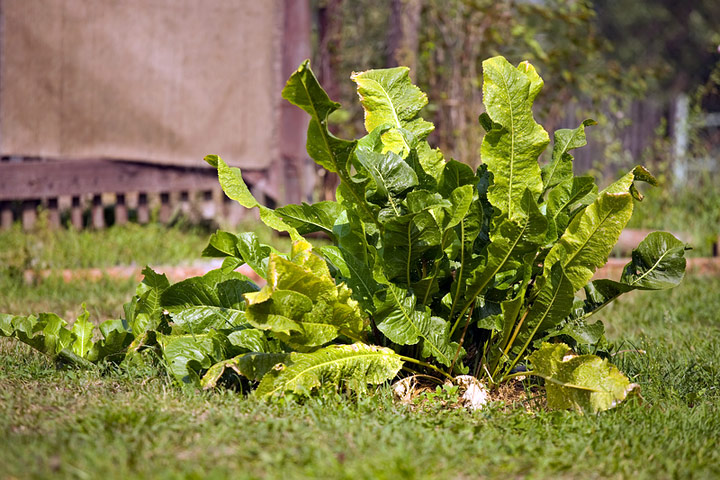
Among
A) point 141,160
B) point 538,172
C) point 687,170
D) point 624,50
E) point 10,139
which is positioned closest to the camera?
point 538,172

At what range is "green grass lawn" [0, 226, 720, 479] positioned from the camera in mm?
1716

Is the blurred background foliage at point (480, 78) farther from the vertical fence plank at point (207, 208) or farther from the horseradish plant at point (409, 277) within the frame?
the horseradish plant at point (409, 277)

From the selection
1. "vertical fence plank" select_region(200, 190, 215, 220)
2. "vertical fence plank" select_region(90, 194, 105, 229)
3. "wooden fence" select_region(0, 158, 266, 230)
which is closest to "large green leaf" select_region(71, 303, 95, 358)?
"wooden fence" select_region(0, 158, 266, 230)

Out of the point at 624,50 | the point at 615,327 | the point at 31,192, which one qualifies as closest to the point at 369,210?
the point at 615,327

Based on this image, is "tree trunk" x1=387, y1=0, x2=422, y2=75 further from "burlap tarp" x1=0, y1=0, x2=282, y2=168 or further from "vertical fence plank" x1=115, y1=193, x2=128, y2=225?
"vertical fence plank" x1=115, y1=193, x2=128, y2=225

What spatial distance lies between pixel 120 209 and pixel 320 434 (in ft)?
15.2

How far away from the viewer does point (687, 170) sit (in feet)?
25.5

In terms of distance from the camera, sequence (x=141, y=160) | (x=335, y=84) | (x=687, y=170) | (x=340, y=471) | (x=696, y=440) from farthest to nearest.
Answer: (x=687, y=170), (x=335, y=84), (x=141, y=160), (x=696, y=440), (x=340, y=471)

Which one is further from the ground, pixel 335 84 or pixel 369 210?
pixel 335 84

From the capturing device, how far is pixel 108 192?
19.5 feet

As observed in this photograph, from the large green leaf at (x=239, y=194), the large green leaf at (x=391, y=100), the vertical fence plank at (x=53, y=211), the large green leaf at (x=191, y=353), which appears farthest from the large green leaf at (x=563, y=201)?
the vertical fence plank at (x=53, y=211)

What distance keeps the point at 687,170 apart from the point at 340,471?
23.2 ft

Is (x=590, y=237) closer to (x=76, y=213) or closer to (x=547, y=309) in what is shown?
(x=547, y=309)

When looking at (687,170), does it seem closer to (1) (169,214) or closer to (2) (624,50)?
(1) (169,214)
